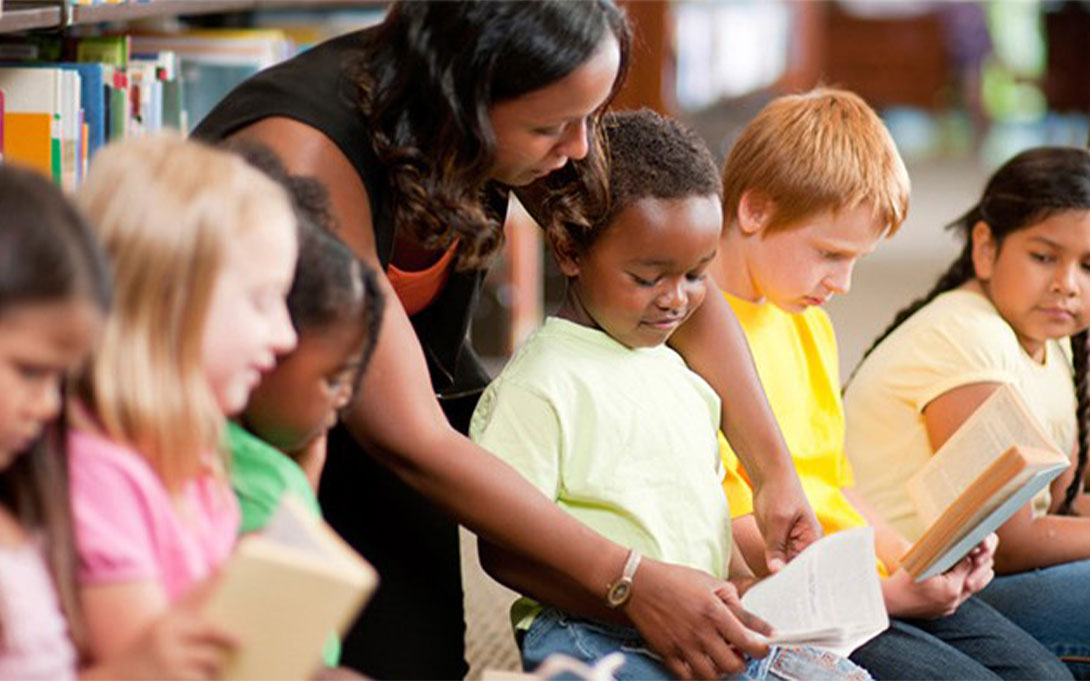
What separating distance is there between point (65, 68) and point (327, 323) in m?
1.08

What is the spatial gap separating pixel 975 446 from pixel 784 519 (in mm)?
375

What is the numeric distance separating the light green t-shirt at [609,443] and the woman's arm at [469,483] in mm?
105

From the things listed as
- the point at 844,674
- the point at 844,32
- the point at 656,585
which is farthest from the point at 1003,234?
the point at 844,32

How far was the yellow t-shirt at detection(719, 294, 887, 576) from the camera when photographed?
209 centimetres

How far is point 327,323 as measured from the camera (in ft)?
4.33

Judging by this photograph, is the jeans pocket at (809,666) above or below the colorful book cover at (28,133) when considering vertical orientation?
below

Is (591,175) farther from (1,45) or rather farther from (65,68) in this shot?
Answer: (1,45)

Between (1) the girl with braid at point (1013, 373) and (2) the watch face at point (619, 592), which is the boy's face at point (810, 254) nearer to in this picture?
(1) the girl with braid at point (1013, 373)

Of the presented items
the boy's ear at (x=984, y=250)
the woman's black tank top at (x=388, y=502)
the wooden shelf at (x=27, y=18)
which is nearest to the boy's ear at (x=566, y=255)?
the woman's black tank top at (x=388, y=502)

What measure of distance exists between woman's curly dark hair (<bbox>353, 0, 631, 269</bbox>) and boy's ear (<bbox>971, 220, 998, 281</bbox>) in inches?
37.6

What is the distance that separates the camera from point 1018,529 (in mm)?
2250

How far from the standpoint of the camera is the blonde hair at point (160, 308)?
1.15 metres

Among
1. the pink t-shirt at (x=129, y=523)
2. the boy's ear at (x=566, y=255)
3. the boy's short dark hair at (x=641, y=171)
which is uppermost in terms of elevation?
the boy's short dark hair at (x=641, y=171)

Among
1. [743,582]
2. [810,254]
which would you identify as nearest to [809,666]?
[743,582]
